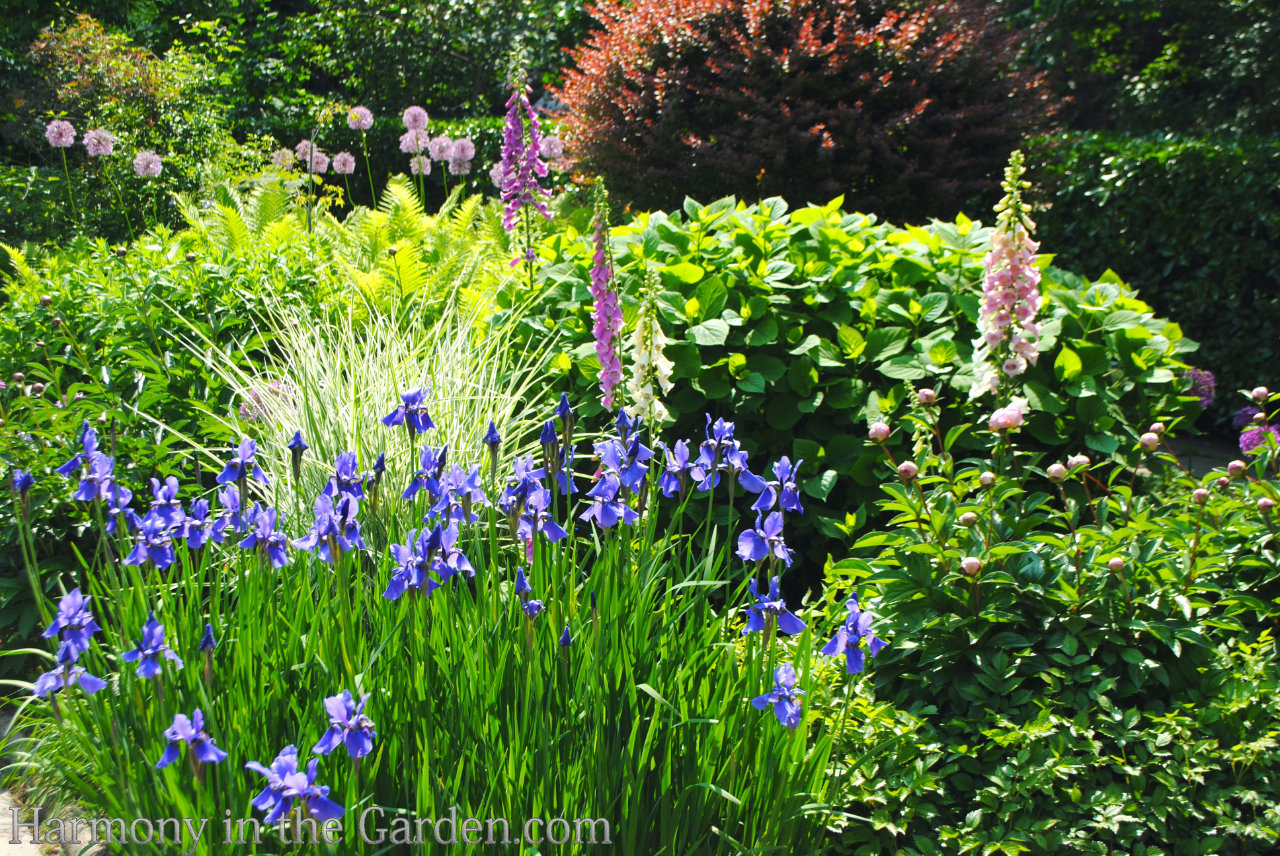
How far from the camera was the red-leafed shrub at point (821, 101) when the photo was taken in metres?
5.38

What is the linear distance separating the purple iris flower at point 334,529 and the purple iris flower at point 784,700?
0.76 metres

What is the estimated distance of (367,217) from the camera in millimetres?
6070

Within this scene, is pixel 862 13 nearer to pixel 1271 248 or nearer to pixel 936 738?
pixel 1271 248

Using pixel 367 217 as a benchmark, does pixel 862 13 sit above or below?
above

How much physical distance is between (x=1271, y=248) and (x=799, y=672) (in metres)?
5.61

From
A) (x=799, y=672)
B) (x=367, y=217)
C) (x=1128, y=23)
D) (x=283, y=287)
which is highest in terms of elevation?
(x=1128, y=23)

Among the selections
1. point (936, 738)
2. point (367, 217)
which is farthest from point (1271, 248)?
point (367, 217)

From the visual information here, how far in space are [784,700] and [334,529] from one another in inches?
33.2

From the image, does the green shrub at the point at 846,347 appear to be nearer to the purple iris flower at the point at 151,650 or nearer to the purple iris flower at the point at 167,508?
the purple iris flower at the point at 167,508

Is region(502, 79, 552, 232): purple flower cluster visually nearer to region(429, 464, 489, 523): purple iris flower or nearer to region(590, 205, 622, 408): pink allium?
region(590, 205, 622, 408): pink allium

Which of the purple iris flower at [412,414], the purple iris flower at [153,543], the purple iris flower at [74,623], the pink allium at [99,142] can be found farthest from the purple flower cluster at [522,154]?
the pink allium at [99,142]

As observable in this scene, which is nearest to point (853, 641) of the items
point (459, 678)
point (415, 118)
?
point (459, 678)

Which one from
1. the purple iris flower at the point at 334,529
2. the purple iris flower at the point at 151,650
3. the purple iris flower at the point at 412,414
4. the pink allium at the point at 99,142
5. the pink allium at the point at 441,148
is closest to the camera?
the purple iris flower at the point at 151,650

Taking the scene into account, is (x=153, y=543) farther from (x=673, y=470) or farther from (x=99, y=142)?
(x=99, y=142)
